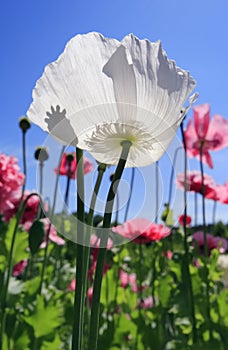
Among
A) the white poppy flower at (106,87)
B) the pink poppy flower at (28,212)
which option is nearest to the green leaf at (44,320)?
the pink poppy flower at (28,212)

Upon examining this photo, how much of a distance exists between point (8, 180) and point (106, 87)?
134 centimetres

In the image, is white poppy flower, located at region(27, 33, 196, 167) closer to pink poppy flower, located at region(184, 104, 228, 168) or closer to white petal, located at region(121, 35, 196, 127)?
white petal, located at region(121, 35, 196, 127)

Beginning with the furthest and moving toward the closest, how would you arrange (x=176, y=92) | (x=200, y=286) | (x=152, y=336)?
(x=200, y=286)
(x=152, y=336)
(x=176, y=92)

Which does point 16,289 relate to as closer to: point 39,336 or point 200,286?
point 39,336

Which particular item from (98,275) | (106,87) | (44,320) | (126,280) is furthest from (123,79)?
(126,280)

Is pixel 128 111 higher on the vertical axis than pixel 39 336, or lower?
higher

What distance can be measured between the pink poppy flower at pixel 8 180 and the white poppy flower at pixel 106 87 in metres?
1.27

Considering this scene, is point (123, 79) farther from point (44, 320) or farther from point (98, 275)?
point (44, 320)

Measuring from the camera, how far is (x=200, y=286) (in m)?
1.46

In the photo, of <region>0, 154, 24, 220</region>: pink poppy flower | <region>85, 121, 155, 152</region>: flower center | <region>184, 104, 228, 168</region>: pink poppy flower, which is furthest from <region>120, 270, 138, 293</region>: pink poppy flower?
<region>85, 121, 155, 152</region>: flower center

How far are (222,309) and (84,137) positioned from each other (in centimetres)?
116

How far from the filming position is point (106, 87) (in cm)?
34

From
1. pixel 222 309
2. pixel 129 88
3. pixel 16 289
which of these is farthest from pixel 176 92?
pixel 222 309

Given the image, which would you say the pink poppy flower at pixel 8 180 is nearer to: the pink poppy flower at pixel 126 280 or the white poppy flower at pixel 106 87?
the pink poppy flower at pixel 126 280
